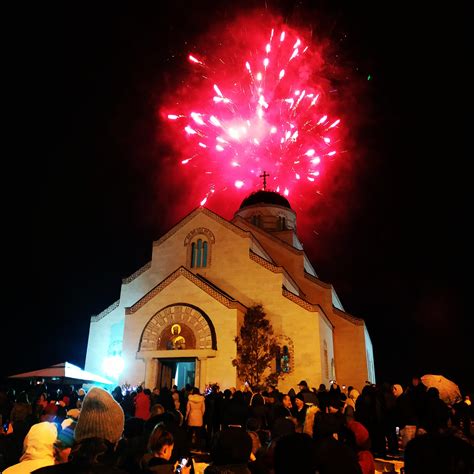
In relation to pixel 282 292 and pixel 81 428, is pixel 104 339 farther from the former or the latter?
pixel 81 428

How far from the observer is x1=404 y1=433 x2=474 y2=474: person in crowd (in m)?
3.31

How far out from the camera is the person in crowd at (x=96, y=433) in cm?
332

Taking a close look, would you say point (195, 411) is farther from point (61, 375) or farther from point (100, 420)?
point (100, 420)

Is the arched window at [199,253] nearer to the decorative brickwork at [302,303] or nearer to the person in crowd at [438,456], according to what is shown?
the decorative brickwork at [302,303]

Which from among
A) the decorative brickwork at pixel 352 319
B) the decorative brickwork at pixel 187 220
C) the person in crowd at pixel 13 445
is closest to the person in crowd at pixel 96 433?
the person in crowd at pixel 13 445

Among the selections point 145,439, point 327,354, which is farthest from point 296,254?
point 145,439

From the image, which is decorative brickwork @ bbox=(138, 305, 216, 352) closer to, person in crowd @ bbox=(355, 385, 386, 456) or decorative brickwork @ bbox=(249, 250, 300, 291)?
decorative brickwork @ bbox=(249, 250, 300, 291)

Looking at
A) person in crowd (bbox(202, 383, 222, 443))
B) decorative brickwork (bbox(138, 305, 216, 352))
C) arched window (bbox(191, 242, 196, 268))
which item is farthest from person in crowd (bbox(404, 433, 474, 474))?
arched window (bbox(191, 242, 196, 268))

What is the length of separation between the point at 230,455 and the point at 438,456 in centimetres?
238

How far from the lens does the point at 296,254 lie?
1316 inches

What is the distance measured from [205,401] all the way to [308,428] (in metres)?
6.53

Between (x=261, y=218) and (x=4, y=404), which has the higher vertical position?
(x=261, y=218)

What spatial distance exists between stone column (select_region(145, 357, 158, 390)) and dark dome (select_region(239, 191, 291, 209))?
19433mm

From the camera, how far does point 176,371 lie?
25047 millimetres
